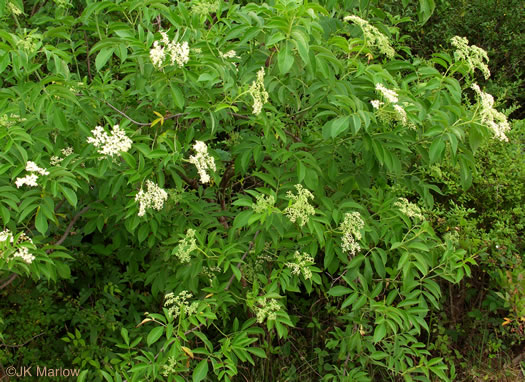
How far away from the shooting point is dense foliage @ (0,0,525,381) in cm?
228

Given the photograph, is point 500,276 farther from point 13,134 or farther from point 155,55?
point 13,134

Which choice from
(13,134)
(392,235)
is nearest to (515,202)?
(392,235)

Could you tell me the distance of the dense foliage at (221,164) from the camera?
2279 millimetres

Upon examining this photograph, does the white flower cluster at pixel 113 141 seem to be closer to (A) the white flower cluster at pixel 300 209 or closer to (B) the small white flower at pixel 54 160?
(B) the small white flower at pixel 54 160

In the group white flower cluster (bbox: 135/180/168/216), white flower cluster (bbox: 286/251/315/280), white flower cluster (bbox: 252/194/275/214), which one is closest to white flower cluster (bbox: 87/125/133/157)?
white flower cluster (bbox: 135/180/168/216)

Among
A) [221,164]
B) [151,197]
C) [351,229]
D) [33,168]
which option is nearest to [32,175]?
[33,168]

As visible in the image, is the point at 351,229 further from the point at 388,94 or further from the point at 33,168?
the point at 33,168

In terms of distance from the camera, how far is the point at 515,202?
4.05 m

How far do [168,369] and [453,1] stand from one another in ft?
18.0

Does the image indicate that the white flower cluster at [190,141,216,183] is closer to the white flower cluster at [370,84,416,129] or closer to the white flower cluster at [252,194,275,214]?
the white flower cluster at [252,194,275,214]

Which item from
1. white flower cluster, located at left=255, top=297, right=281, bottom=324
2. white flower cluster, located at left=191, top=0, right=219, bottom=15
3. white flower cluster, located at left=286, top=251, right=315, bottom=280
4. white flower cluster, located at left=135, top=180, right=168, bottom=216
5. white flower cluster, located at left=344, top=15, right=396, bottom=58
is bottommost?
white flower cluster, located at left=255, top=297, right=281, bottom=324

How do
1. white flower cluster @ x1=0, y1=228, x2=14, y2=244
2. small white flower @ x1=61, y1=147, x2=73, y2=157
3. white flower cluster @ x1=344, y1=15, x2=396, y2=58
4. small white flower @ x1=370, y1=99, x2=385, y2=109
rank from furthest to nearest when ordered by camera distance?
small white flower @ x1=61, y1=147, x2=73, y2=157 < white flower cluster @ x1=344, y1=15, x2=396, y2=58 < small white flower @ x1=370, y1=99, x2=385, y2=109 < white flower cluster @ x1=0, y1=228, x2=14, y2=244

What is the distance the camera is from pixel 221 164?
9.61 feet

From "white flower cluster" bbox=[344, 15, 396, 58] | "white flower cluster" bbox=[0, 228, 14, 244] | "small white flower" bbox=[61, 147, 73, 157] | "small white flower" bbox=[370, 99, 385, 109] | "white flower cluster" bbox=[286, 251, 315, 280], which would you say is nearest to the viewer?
"white flower cluster" bbox=[0, 228, 14, 244]
